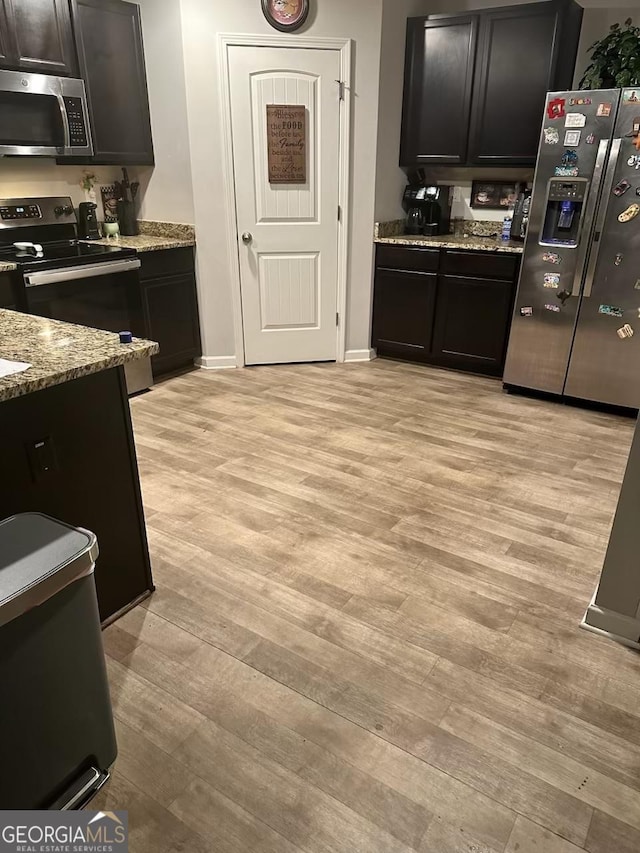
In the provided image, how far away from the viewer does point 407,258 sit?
4340 mm

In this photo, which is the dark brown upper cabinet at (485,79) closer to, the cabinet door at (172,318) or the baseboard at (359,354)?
the baseboard at (359,354)

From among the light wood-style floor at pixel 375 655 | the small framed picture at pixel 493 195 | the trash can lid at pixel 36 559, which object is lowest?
the light wood-style floor at pixel 375 655

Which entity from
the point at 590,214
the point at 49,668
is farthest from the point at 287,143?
the point at 49,668

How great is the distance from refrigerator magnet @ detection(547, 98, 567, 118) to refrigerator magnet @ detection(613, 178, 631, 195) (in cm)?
52

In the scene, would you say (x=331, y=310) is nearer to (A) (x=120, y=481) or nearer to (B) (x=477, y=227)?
(B) (x=477, y=227)

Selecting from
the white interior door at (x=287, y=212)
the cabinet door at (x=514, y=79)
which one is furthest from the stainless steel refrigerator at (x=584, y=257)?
the white interior door at (x=287, y=212)

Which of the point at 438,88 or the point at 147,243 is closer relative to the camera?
the point at 147,243

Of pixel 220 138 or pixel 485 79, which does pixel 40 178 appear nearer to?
pixel 220 138

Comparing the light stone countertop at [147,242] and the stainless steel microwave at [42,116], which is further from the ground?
the stainless steel microwave at [42,116]

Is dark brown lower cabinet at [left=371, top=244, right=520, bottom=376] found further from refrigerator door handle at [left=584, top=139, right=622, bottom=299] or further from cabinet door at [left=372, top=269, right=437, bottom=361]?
refrigerator door handle at [left=584, top=139, right=622, bottom=299]

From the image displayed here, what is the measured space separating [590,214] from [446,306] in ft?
3.79

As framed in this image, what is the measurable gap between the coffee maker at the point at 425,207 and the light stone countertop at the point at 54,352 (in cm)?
324

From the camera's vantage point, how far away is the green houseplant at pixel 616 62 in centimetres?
330

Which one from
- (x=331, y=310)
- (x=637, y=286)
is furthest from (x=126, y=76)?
(x=637, y=286)
